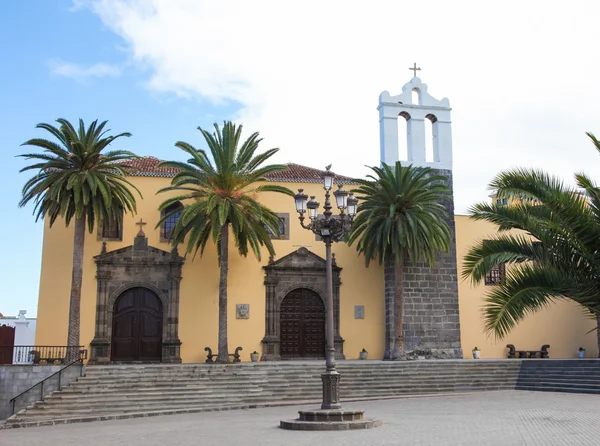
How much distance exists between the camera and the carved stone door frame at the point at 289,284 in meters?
26.4

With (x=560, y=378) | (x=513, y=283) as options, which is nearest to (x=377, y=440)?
(x=513, y=283)

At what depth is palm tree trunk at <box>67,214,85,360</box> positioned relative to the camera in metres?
23.0

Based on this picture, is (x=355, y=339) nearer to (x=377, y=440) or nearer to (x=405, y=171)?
(x=405, y=171)

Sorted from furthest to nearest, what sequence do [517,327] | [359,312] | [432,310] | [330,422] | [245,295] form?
1. [517,327]
2. [359,312]
3. [432,310]
4. [245,295]
5. [330,422]

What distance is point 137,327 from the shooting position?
2583cm

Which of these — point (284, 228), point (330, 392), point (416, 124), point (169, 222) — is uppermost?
point (416, 124)

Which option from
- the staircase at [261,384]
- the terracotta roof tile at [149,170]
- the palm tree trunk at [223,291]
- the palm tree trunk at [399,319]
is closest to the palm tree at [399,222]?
the palm tree trunk at [399,319]

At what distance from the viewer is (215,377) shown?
67.5 ft

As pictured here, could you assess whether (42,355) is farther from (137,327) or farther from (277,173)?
(277,173)

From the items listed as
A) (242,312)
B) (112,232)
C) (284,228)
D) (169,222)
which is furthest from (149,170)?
(242,312)

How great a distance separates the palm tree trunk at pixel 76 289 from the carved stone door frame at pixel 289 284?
272 inches

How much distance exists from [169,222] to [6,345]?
7263 millimetres

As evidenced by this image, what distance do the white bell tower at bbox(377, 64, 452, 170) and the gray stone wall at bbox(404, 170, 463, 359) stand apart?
6.83 feet

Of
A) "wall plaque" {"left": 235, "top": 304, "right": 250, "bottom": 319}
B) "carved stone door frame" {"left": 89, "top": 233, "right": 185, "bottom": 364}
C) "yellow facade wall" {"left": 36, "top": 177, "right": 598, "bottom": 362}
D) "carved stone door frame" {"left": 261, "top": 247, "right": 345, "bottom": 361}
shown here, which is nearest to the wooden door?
"yellow facade wall" {"left": 36, "top": 177, "right": 598, "bottom": 362}
